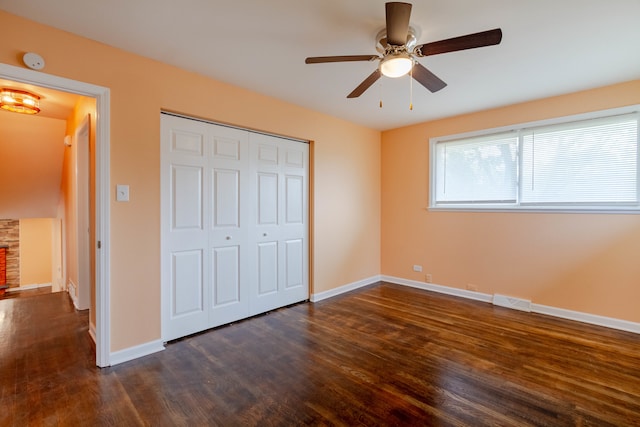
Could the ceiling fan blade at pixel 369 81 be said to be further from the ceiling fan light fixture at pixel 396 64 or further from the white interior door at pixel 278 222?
the white interior door at pixel 278 222

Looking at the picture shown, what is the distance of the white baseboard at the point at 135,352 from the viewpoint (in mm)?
2338

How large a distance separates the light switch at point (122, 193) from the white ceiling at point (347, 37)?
1.12 meters

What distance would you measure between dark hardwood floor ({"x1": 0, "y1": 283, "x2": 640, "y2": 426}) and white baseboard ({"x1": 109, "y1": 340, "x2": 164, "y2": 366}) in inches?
3.4

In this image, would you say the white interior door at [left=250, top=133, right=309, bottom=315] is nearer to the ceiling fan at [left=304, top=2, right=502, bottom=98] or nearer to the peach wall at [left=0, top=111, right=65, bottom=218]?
the ceiling fan at [left=304, top=2, right=502, bottom=98]

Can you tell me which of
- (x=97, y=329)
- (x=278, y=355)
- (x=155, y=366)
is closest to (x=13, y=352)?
(x=97, y=329)

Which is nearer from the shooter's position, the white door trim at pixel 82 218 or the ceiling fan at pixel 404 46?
the ceiling fan at pixel 404 46

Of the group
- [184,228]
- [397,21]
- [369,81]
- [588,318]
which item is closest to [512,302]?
[588,318]

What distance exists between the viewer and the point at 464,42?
173 cm

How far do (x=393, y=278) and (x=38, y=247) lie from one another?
7820 millimetres

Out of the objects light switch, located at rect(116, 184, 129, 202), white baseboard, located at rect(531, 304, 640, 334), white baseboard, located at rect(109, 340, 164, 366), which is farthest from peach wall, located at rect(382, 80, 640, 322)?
light switch, located at rect(116, 184, 129, 202)

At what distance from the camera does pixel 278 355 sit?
98.0 inches

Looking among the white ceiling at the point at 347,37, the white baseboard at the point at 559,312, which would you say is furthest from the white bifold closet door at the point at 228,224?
the white baseboard at the point at 559,312

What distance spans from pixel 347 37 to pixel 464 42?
2.84ft

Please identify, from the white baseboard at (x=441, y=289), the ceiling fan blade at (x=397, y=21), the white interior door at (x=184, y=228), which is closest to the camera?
the ceiling fan blade at (x=397, y=21)
